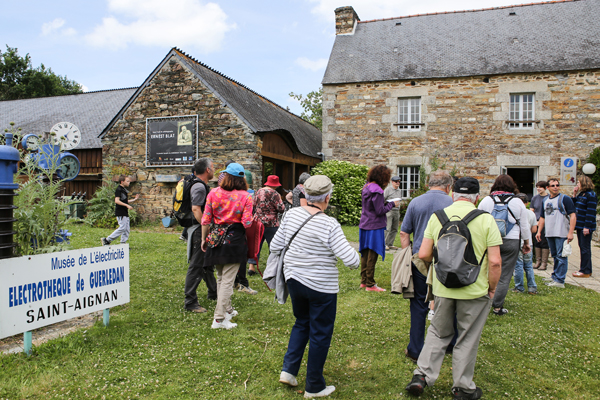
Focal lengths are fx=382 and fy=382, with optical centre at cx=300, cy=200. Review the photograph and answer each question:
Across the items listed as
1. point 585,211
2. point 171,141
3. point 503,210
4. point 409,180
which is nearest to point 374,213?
point 503,210

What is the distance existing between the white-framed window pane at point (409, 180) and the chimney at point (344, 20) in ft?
23.0

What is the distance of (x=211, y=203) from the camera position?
4332 mm

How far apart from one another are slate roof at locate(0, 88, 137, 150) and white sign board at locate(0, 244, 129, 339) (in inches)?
641

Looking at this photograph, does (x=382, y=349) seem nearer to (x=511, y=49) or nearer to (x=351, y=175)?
(x=351, y=175)

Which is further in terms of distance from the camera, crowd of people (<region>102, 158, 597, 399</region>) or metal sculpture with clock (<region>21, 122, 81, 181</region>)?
metal sculpture with clock (<region>21, 122, 81, 181</region>)

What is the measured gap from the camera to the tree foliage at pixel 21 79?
119 ft

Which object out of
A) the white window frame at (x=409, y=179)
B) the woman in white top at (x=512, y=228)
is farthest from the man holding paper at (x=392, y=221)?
the white window frame at (x=409, y=179)

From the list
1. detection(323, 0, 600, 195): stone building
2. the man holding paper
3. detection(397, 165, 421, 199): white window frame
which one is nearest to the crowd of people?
the man holding paper

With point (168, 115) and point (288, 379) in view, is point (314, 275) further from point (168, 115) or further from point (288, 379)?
point (168, 115)

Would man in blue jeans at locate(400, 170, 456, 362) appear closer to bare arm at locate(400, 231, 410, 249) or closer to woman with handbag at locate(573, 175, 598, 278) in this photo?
bare arm at locate(400, 231, 410, 249)

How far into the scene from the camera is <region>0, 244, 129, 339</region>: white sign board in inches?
132

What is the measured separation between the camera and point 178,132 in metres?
12.7

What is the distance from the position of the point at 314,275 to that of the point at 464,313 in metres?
1.21

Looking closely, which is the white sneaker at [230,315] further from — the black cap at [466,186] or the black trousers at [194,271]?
the black cap at [466,186]
